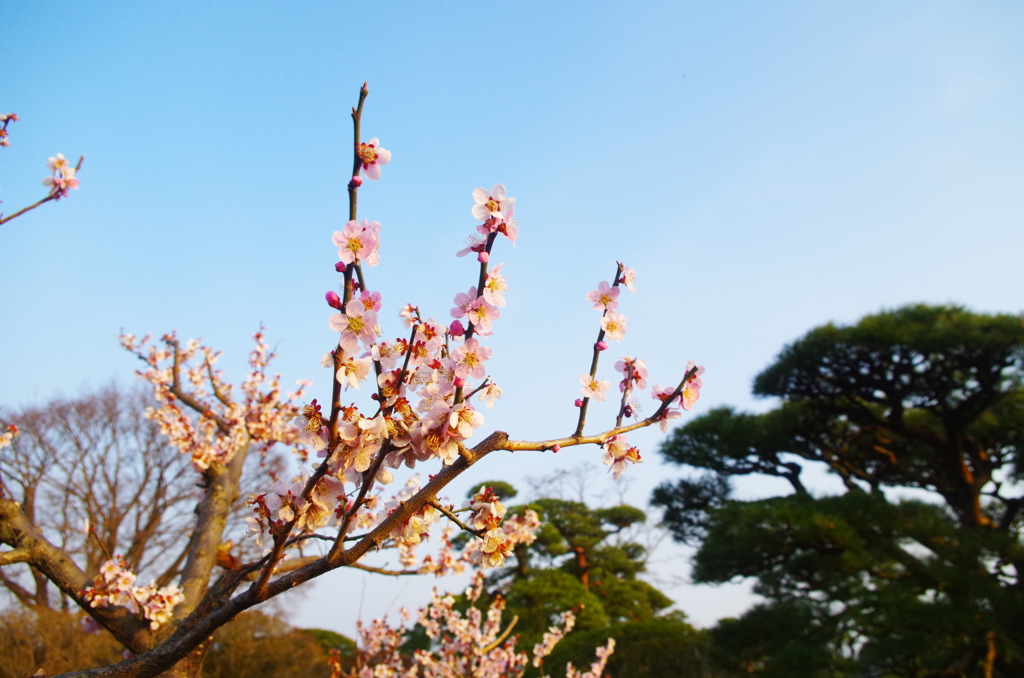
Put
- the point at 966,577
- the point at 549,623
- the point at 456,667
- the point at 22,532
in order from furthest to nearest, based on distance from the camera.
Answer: the point at 549,623 → the point at 966,577 → the point at 456,667 → the point at 22,532

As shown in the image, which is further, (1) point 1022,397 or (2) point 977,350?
(1) point 1022,397

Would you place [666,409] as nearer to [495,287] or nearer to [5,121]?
[495,287]

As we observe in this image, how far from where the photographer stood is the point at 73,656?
7070mm

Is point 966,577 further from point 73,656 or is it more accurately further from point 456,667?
point 73,656

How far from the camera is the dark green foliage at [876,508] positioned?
6680 millimetres

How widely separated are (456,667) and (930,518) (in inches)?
226

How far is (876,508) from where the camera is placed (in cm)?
743

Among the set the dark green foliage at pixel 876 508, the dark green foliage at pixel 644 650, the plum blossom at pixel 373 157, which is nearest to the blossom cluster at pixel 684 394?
the plum blossom at pixel 373 157

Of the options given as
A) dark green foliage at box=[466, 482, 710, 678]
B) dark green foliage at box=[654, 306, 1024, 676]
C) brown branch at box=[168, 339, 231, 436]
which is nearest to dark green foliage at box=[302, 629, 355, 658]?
dark green foliage at box=[466, 482, 710, 678]

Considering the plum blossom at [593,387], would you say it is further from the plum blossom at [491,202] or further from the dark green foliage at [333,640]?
the dark green foliage at [333,640]

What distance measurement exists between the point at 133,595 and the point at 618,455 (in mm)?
2173

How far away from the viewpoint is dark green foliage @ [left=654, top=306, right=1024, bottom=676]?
668 centimetres

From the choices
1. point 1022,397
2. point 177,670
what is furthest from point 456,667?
point 1022,397

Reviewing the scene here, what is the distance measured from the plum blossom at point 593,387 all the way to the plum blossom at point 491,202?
0.43m
